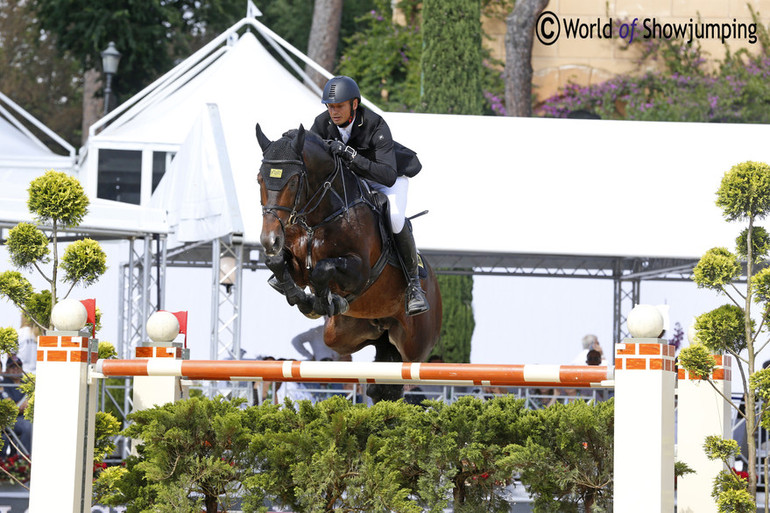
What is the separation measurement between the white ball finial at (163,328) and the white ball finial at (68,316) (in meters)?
0.41

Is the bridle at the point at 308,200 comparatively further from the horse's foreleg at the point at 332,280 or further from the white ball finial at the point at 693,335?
the white ball finial at the point at 693,335

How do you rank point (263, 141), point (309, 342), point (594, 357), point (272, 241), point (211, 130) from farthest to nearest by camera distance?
point (309, 342), point (594, 357), point (211, 130), point (263, 141), point (272, 241)

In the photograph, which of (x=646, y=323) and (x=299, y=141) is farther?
(x=299, y=141)

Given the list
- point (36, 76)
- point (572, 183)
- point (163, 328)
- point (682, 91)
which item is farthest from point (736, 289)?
point (36, 76)

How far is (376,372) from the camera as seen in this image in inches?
140

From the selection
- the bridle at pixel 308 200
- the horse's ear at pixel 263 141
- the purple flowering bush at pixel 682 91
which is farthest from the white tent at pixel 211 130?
the purple flowering bush at pixel 682 91

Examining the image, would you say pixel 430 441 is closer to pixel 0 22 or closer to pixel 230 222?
pixel 230 222

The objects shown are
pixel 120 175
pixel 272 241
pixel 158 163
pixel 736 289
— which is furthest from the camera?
pixel 120 175

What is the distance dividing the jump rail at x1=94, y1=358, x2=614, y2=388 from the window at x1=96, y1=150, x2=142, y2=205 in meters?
9.22

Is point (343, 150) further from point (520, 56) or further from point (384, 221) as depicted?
point (520, 56)

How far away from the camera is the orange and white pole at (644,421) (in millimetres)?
3127

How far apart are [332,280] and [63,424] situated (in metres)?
1.33

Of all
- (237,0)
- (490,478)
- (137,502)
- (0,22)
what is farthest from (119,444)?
(0,22)

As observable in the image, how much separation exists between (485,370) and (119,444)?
5957 mm
